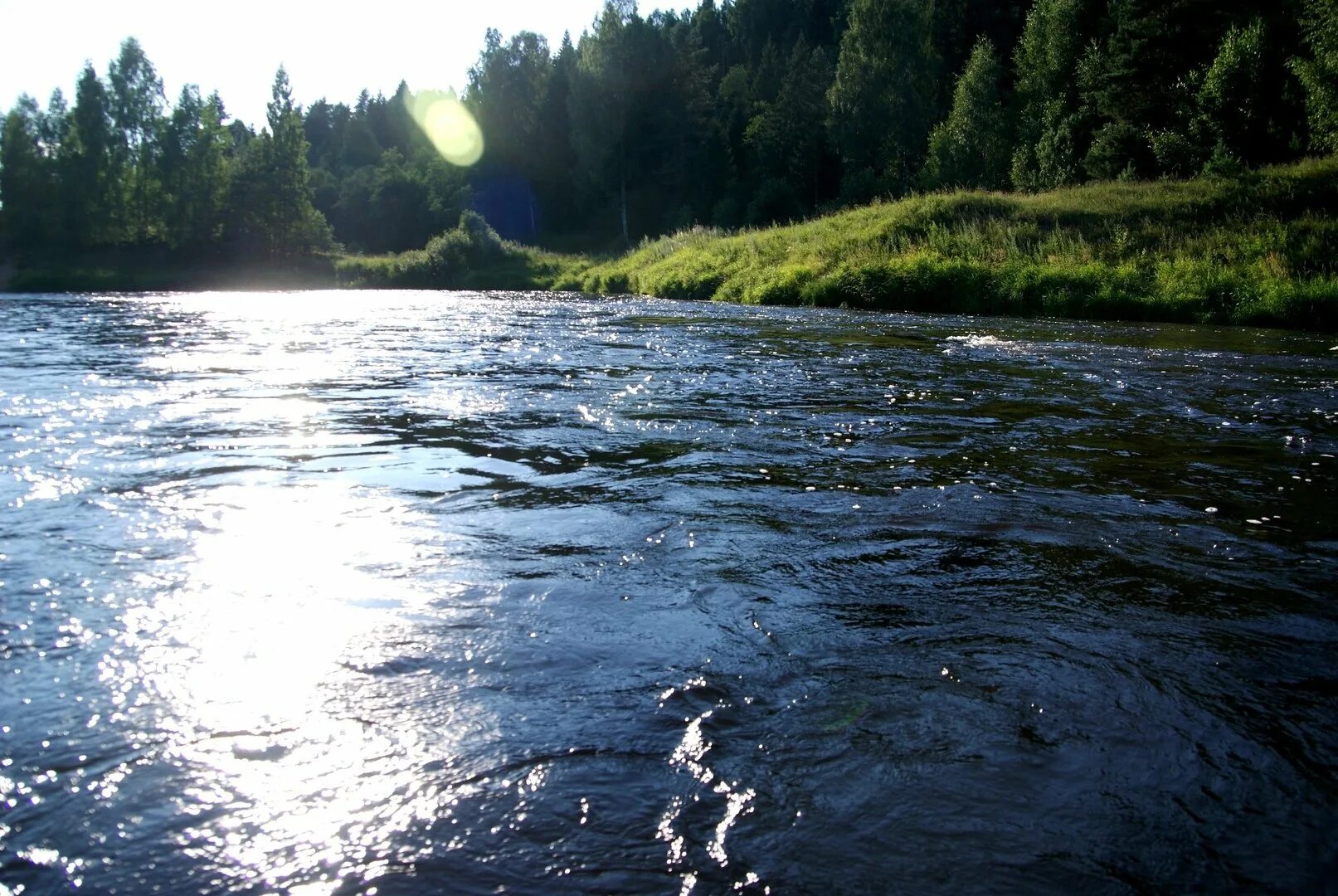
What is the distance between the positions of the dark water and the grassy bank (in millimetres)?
12690

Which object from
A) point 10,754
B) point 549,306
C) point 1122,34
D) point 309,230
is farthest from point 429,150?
point 10,754

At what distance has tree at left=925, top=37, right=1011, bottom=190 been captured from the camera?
45875 mm

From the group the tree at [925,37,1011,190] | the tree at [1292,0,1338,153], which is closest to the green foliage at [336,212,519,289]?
the tree at [925,37,1011,190]

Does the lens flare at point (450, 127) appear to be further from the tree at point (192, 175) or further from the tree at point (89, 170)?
the tree at point (89, 170)

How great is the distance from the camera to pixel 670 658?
10.3 feet

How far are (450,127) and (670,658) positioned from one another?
9448 centimetres

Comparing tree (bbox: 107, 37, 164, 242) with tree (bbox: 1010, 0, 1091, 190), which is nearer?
tree (bbox: 1010, 0, 1091, 190)

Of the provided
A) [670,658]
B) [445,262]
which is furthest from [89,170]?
[670,658]

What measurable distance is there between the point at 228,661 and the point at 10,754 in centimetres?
68

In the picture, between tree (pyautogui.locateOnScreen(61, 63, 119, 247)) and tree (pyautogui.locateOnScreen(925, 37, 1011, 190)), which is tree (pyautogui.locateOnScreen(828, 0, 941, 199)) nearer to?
tree (pyautogui.locateOnScreen(925, 37, 1011, 190))

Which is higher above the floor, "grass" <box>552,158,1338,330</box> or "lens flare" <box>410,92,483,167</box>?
"lens flare" <box>410,92,483,167</box>

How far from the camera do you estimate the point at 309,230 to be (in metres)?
60.9

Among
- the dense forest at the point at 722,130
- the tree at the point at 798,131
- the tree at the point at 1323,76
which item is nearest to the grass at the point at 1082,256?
the tree at the point at 1323,76

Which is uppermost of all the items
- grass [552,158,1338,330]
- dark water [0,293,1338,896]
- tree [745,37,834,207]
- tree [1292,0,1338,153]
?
tree [745,37,834,207]
